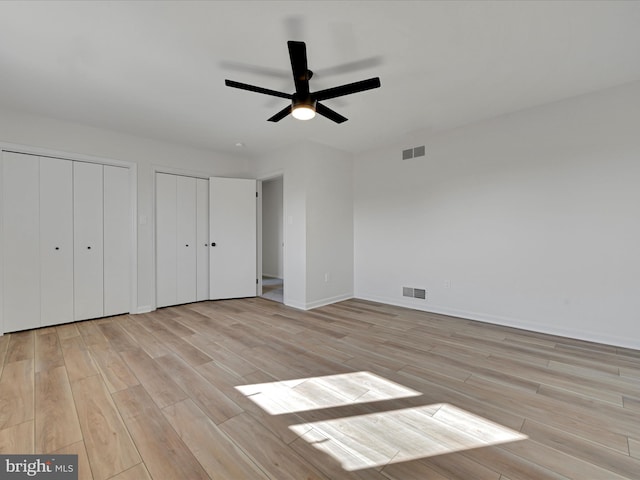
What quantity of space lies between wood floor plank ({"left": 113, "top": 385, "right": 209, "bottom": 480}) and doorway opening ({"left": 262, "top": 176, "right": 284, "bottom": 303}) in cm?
542

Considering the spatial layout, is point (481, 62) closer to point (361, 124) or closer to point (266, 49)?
point (361, 124)

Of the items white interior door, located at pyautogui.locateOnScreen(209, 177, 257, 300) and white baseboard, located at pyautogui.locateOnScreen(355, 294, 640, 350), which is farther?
→ white interior door, located at pyautogui.locateOnScreen(209, 177, 257, 300)

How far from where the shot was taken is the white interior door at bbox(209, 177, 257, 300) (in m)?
4.84

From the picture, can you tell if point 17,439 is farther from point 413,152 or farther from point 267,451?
point 413,152

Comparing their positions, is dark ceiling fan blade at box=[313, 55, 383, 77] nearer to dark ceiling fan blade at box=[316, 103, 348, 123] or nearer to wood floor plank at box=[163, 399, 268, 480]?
dark ceiling fan blade at box=[316, 103, 348, 123]

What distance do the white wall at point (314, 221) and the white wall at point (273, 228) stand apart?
2.59m

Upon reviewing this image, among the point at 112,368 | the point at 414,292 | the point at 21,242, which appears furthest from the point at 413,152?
the point at 21,242

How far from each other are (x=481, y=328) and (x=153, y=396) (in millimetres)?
3528

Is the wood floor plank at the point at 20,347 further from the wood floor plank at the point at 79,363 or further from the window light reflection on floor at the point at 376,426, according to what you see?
the window light reflection on floor at the point at 376,426

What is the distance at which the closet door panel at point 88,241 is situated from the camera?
12.0 feet

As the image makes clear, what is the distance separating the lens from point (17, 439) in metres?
1.49

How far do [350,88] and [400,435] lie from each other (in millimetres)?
2433

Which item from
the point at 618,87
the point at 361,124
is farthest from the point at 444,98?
the point at 618,87

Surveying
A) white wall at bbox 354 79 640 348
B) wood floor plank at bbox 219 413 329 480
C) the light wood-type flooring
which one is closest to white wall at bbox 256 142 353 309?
white wall at bbox 354 79 640 348
